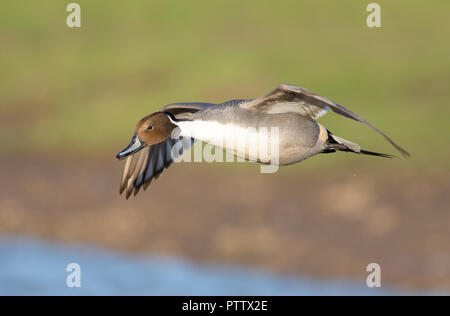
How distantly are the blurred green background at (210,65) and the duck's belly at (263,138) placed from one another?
5649 millimetres

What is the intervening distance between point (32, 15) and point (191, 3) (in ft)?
A: 8.29

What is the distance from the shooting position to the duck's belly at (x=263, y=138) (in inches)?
206

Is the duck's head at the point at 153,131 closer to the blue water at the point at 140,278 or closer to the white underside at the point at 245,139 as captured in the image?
the white underside at the point at 245,139

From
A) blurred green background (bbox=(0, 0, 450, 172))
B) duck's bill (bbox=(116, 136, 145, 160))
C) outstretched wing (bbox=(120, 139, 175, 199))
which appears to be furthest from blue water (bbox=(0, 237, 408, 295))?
duck's bill (bbox=(116, 136, 145, 160))

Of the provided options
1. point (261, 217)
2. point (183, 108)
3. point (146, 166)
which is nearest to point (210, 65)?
point (261, 217)

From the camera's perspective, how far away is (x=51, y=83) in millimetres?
13672

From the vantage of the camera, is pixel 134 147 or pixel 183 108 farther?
pixel 183 108

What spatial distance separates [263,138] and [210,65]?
767 centimetres

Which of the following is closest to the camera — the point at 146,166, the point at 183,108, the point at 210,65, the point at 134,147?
the point at 134,147

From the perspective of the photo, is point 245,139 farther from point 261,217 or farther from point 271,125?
point 261,217

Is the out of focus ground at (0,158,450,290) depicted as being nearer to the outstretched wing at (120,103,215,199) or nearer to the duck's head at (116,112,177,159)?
the outstretched wing at (120,103,215,199)

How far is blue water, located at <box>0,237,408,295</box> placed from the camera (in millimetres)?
9117

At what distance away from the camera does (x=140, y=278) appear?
31.2ft

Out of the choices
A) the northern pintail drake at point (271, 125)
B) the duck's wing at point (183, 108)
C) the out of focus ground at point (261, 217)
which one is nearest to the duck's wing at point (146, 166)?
the duck's wing at point (183, 108)
